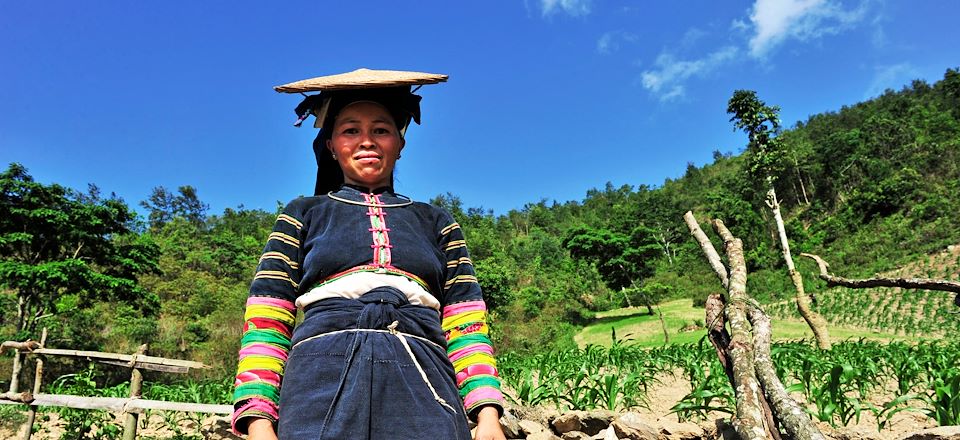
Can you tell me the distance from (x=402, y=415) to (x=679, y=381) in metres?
6.06

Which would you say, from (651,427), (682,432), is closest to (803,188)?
(682,432)

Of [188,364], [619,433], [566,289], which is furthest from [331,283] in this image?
[566,289]

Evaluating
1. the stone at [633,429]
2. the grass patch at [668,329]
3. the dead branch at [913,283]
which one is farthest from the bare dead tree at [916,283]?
the grass patch at [668,329]

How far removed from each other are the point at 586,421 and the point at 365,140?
2.87 metres

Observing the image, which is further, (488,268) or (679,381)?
(488,268)

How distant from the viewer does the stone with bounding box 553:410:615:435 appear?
141 inches

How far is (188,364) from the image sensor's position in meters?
5.43

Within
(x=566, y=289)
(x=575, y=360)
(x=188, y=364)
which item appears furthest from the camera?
(x=566, y=289)

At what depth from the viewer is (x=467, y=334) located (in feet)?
4.75

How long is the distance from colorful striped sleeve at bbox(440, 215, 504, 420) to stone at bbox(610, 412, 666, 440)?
1982 millimetres

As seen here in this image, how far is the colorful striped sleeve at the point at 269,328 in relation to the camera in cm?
117

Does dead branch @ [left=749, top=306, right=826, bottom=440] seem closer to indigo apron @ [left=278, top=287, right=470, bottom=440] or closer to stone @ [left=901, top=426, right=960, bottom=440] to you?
stone @ [left=901, top=426, right=960, bottom=440]

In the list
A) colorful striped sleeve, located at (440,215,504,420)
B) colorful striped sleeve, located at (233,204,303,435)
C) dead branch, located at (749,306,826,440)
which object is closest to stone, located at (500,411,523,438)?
dead branch, located at (749,306,826,440)

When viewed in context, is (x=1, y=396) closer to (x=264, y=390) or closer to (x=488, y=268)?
(x=264, y=390)
